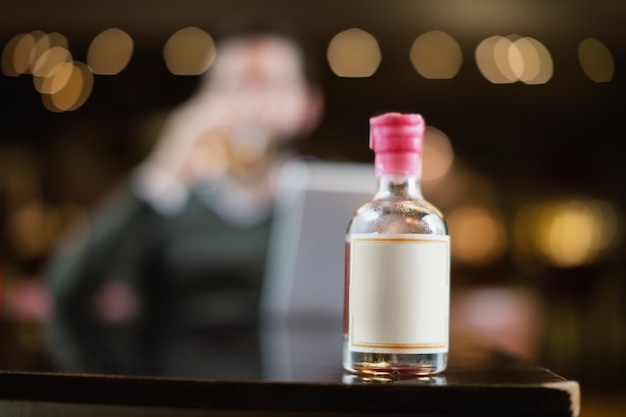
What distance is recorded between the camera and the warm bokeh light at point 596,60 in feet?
15.3

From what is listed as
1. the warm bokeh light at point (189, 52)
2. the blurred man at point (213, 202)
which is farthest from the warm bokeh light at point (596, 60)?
the blurred man at point (213, 202)

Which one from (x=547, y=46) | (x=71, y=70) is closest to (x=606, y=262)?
(x=547, y=46)

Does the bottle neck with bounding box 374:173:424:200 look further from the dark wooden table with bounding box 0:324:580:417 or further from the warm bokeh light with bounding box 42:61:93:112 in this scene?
the warm bokeh light with bounding box 42:61:93:112

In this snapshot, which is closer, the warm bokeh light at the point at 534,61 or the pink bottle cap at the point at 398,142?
the pink bottle cap at the point at 398,142

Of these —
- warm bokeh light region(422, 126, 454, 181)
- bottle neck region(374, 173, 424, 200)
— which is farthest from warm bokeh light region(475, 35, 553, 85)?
bottle neck region(374, 173, 424, 200)

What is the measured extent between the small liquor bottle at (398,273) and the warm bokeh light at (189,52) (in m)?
3.88

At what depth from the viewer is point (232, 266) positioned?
240 centimetres

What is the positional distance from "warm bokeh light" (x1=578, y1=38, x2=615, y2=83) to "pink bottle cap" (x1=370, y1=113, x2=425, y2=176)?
13.5ft

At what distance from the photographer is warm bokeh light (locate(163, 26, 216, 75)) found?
15.0 feet

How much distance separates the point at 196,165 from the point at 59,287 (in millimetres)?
502

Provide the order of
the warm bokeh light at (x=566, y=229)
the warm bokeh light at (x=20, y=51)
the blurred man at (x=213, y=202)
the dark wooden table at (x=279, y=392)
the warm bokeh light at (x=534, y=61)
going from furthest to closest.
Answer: the warm bokeh light at (x=566, y=229)
the warm bokeh light at (x=20, y=51)
the warm bokeh light at (x=534, y=61)
the blurred man at (x=213, y=202)
the dark wooden table at (x=279, y=392)

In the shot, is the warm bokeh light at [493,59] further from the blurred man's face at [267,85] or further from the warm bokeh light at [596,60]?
the blurred man's face at [267,85]

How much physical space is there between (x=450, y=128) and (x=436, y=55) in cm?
49

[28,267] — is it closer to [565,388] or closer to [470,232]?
[470,232]
